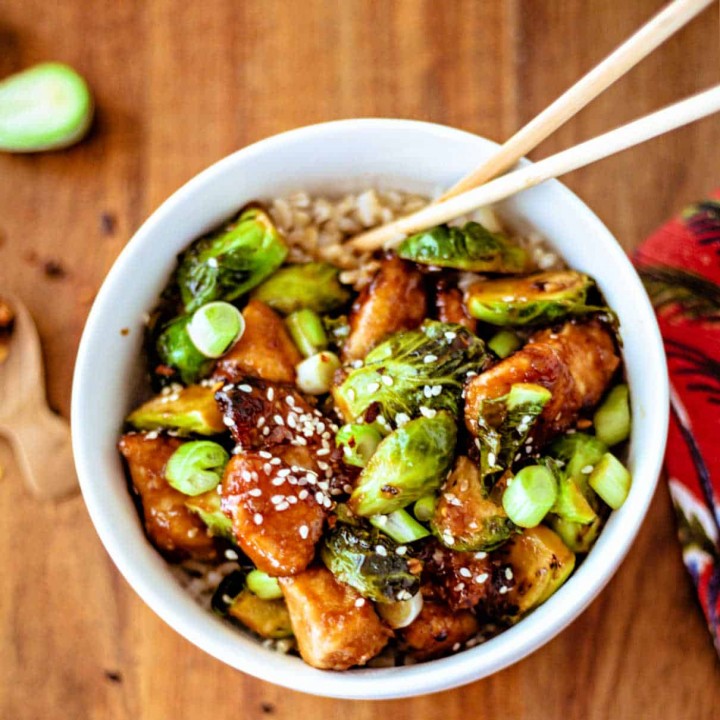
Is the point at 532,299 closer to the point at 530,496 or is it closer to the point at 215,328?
the point at 530,496

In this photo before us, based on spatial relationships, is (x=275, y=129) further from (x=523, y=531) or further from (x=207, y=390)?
(x=523, y=531)

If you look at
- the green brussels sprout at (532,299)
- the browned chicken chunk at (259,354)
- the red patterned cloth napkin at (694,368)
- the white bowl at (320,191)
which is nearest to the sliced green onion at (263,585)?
the white bowl at (320,191)

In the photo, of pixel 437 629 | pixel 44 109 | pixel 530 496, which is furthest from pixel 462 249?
pixel 44 109

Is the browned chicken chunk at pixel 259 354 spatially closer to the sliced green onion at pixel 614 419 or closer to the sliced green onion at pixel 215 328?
Result: the sliced green onion at pixel 215 328

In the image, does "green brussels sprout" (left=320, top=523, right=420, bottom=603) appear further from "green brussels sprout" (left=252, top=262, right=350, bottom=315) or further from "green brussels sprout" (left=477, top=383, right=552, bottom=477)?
"green brussels sprout" (left=252, top=262, right=350, bottom=315)

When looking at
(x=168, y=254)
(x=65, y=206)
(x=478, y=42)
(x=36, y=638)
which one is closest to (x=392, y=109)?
(x=478, y=42)

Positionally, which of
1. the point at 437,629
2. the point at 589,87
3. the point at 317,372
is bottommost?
the point at 437,629

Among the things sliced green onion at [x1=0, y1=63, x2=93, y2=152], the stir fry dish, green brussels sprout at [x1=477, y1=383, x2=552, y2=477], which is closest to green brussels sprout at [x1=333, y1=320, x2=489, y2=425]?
the stir fry dish
